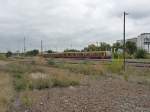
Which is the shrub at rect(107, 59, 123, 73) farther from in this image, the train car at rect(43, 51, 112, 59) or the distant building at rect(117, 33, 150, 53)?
the distant building at rect(117, 33, 150, 53)

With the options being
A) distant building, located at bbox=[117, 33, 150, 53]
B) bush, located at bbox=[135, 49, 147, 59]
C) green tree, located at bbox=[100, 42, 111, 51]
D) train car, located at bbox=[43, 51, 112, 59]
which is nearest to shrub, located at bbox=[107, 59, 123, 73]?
train car, located at bbox=[43, 51, 112, 59]

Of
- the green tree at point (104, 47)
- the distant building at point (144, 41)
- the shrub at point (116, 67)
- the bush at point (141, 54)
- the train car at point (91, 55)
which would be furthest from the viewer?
the distant building at point (144, 41)

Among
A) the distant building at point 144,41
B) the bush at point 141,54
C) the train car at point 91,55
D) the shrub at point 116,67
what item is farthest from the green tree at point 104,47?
the shrub at point 116,67

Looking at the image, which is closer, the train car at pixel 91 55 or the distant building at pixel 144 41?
the train car at pixel 91 55

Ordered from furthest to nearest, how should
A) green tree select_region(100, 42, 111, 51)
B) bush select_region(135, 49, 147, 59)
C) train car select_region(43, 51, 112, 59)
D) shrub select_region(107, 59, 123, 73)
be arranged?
green tree select_region(100, 42, 111, 51), bush select_region(135, 49, 147, 59), train car select_region(43, 51, 112, 59), shrub select_region(107, 59, 123, 73)

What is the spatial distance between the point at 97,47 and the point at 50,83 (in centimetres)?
10088

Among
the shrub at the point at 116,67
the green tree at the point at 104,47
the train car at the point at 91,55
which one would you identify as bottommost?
the shrub at the point at 116,67

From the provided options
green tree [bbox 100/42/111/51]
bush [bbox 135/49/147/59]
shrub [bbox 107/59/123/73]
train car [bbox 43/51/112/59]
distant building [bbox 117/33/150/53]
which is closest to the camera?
shrub [bbox 107/59/123/73]

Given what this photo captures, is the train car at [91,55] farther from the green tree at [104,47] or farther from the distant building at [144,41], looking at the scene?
the distant building at [144,41]

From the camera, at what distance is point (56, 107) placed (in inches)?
479


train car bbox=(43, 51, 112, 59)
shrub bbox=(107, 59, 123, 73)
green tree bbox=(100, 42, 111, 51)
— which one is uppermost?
green tree bbox=(100, 42, 111, 51)

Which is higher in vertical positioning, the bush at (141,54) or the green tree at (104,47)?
the green tree at (104,47)

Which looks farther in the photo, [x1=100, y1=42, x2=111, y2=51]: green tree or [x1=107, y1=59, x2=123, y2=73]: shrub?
[x1=100, y1=42, x2=111, y2=51]: green tree

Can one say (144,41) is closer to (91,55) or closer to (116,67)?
(91,55)
